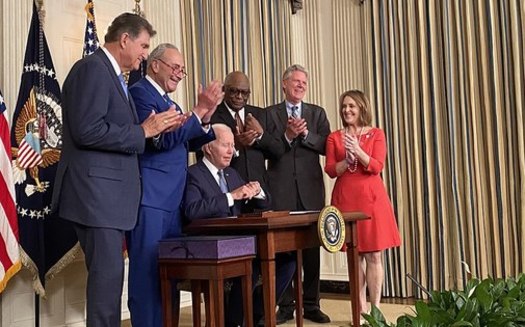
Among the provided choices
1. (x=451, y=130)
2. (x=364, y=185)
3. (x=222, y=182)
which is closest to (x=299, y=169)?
(x=364, y=185)

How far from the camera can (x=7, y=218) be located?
3654mm

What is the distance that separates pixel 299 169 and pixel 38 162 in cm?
163

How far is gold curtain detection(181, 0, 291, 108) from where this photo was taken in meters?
5.28

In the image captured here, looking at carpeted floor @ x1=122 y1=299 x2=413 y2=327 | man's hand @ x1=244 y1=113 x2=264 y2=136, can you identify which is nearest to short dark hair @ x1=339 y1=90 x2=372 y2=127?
man's hand @ x1=244 y1=113 x2=264 y2=136

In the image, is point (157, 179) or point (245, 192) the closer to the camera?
point (157, 179)

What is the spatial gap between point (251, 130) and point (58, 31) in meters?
1.55

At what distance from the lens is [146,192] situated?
3.09m

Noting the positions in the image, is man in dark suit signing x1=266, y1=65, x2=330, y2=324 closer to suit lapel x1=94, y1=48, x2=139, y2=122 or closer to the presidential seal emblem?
the presidential seal emblem

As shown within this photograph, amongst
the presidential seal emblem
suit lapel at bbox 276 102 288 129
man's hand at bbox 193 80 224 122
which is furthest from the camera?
suit lapel at bbox 276 102 288 129

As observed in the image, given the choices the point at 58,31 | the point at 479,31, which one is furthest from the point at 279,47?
the point at 58,31

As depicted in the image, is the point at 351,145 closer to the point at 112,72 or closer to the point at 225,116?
the point at 225,116

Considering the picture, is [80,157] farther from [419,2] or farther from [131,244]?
[419,2]

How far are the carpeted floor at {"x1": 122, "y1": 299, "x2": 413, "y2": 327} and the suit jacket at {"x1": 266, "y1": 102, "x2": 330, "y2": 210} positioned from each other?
75 centimetres

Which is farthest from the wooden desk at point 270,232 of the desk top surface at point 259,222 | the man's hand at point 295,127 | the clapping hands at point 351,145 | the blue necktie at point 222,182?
the man's hand at point 295,127
